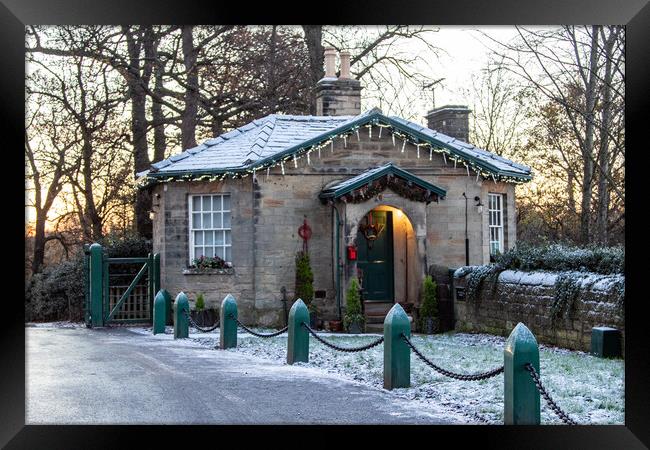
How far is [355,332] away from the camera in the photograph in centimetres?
1933

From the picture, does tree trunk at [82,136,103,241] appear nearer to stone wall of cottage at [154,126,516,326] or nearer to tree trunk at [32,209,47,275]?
tree trunk at [32,209,47,275]

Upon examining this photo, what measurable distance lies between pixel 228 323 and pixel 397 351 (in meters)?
5.10

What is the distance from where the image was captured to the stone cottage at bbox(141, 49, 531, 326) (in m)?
20.0

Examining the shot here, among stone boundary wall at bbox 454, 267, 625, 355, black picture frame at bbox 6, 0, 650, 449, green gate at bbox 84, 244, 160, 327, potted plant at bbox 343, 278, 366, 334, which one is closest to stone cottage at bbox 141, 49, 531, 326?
potted plant at bbox 343, 278, 366, 334

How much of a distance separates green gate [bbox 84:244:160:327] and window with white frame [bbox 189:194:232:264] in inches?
45.3

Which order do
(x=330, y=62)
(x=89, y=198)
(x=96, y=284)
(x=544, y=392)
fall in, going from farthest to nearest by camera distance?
(x=89, y=198) → (x=330, y=62) → (x=96, y=284) → (x=544, y=392)

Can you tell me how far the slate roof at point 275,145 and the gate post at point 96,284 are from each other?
6.58 ft

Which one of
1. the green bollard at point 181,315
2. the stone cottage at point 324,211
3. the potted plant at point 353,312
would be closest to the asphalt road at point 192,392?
the green bollard at point 181,315

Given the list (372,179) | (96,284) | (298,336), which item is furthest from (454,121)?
(298,336)

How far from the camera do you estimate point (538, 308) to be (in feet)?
52.2

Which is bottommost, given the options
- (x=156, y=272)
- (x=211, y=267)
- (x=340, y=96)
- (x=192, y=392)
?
(x=192, y=392)

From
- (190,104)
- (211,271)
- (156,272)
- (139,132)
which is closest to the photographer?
(211,271)

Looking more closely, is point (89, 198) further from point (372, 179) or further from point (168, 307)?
point (372, 179)
